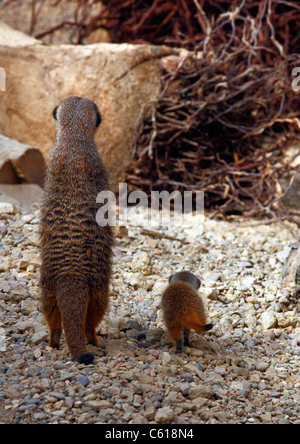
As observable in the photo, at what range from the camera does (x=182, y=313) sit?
126 inches

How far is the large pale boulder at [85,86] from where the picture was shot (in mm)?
6449

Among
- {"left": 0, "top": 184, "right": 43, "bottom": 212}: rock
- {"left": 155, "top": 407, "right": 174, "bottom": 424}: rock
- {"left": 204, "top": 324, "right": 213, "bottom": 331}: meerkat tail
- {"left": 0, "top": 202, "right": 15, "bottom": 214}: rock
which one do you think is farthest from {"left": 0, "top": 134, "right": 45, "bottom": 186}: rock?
{"left": 155, "top": 407, "right": 174, "bottom": 424}: rock

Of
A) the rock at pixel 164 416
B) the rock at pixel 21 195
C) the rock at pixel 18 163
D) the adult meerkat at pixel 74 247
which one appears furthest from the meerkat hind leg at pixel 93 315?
the rock at pixel 18 163

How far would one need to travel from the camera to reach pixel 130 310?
3840 mm

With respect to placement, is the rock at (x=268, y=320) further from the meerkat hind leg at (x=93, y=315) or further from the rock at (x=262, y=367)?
the meerkat hind leg at (x=93, y=315)

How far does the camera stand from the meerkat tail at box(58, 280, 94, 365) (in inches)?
115

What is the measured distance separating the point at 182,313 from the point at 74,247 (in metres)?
0.80

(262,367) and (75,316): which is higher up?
(75,316)

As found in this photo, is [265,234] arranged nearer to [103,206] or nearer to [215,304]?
[215,304]

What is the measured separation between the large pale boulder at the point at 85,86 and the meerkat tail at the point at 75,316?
12.1 ft

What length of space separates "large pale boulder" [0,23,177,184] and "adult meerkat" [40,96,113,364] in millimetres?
3310

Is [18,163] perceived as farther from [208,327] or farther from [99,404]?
[99,404]

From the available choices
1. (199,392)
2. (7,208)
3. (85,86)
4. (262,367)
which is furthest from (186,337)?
(85,86)

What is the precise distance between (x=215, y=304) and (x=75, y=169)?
5.53ft
